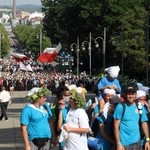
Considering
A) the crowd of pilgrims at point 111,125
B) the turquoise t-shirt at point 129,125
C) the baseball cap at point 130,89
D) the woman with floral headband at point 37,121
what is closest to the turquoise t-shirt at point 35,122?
the woman with floral headband at point 37,121

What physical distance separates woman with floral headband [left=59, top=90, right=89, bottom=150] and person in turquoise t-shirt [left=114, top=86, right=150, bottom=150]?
46 cm

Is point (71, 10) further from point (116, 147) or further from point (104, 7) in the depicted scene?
point (116, 147)

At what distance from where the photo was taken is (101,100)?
1311 centimetres

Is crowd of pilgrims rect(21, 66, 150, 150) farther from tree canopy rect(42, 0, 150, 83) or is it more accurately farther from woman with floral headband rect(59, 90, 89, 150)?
tree canopy rect(42, 0, 150, 83)

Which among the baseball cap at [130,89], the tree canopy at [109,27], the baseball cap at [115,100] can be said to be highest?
the baseball cap at [130,89]

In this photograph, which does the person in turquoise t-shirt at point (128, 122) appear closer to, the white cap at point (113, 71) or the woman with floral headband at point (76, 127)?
the woman with floral headband at point (76, 127)

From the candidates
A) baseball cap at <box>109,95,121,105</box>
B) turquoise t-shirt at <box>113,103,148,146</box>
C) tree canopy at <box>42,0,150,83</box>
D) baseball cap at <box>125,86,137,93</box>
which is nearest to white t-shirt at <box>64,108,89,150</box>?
turquoise t-shirt at <box>113,103,148,146</box>

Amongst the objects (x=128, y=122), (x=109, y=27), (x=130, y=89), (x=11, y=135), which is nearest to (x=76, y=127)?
(x=128, y=122)

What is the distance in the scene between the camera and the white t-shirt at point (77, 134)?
11742mm

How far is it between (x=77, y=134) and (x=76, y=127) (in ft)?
0.32

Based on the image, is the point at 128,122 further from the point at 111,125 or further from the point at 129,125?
the point at 111,125

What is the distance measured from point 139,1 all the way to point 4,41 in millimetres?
100763

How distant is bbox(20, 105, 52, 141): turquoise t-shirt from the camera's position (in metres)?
12.6

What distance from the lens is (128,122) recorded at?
11.8m
